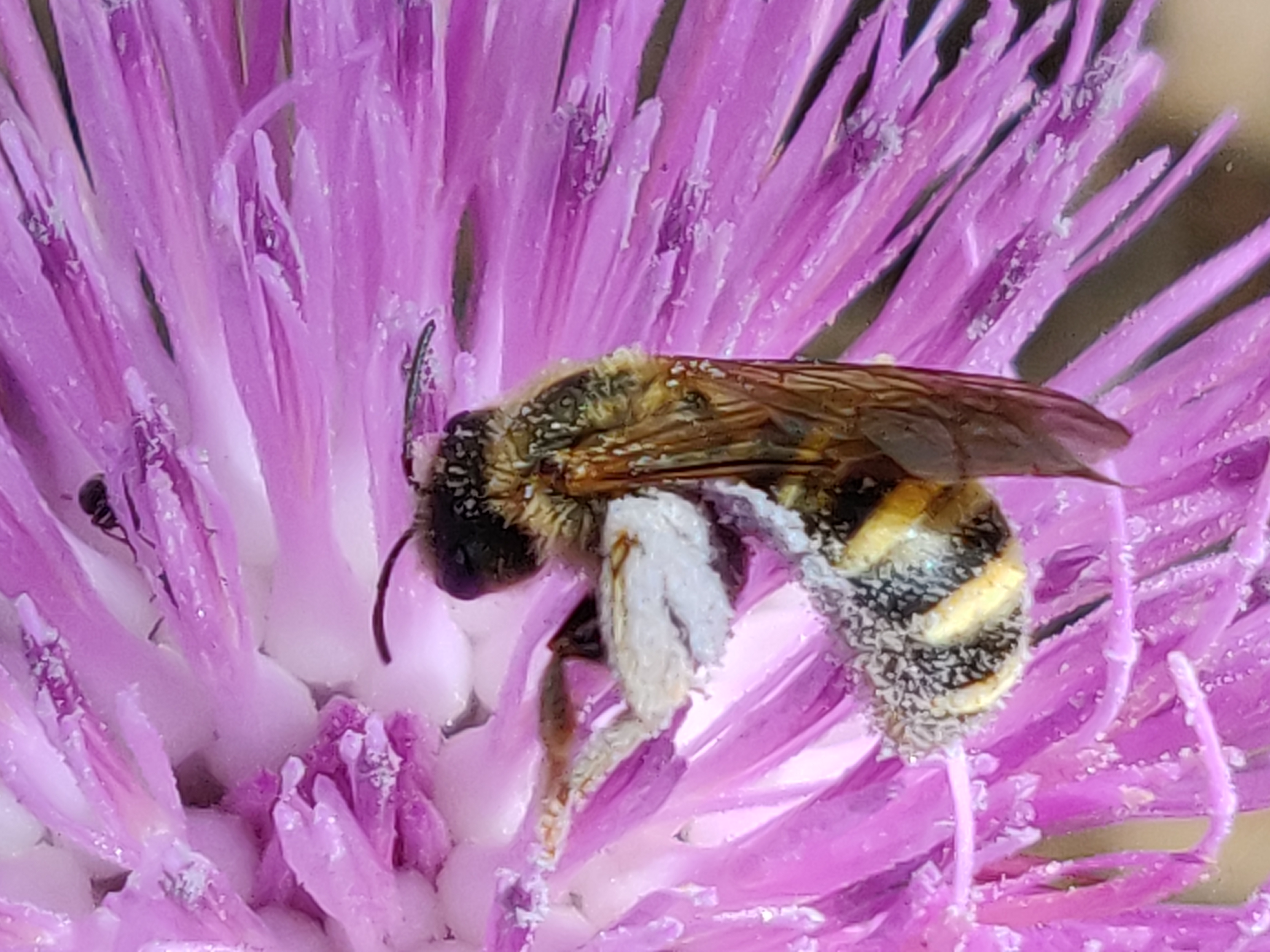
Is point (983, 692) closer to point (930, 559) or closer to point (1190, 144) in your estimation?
point (930, 559)

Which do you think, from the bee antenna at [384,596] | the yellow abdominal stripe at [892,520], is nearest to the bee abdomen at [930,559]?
the yellow abdominal stripe at [892,520]

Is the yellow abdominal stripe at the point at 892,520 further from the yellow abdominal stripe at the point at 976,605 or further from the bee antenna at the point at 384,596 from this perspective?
the bee antenna at the point at 384,596

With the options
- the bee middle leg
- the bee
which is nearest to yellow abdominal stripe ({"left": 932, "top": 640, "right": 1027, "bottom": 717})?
the bee

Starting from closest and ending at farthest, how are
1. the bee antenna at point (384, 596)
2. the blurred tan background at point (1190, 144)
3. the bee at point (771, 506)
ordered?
the bee at point (771, 506), the bee antenna at point (384, 596), the blurred tan background at point (1190, 144)

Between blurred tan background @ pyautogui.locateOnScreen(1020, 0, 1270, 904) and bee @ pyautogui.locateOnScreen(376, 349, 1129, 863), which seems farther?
blurred tan background @ pyautogui.locateOnScreen(1020, 0, 1270, 904)

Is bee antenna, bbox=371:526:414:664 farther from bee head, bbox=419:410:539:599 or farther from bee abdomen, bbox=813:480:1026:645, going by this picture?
bee abdomen, bbox=813:480:1026:645

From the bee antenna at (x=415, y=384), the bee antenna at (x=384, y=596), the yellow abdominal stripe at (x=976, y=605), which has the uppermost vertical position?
the bee antenna at (x=415, y=384)
